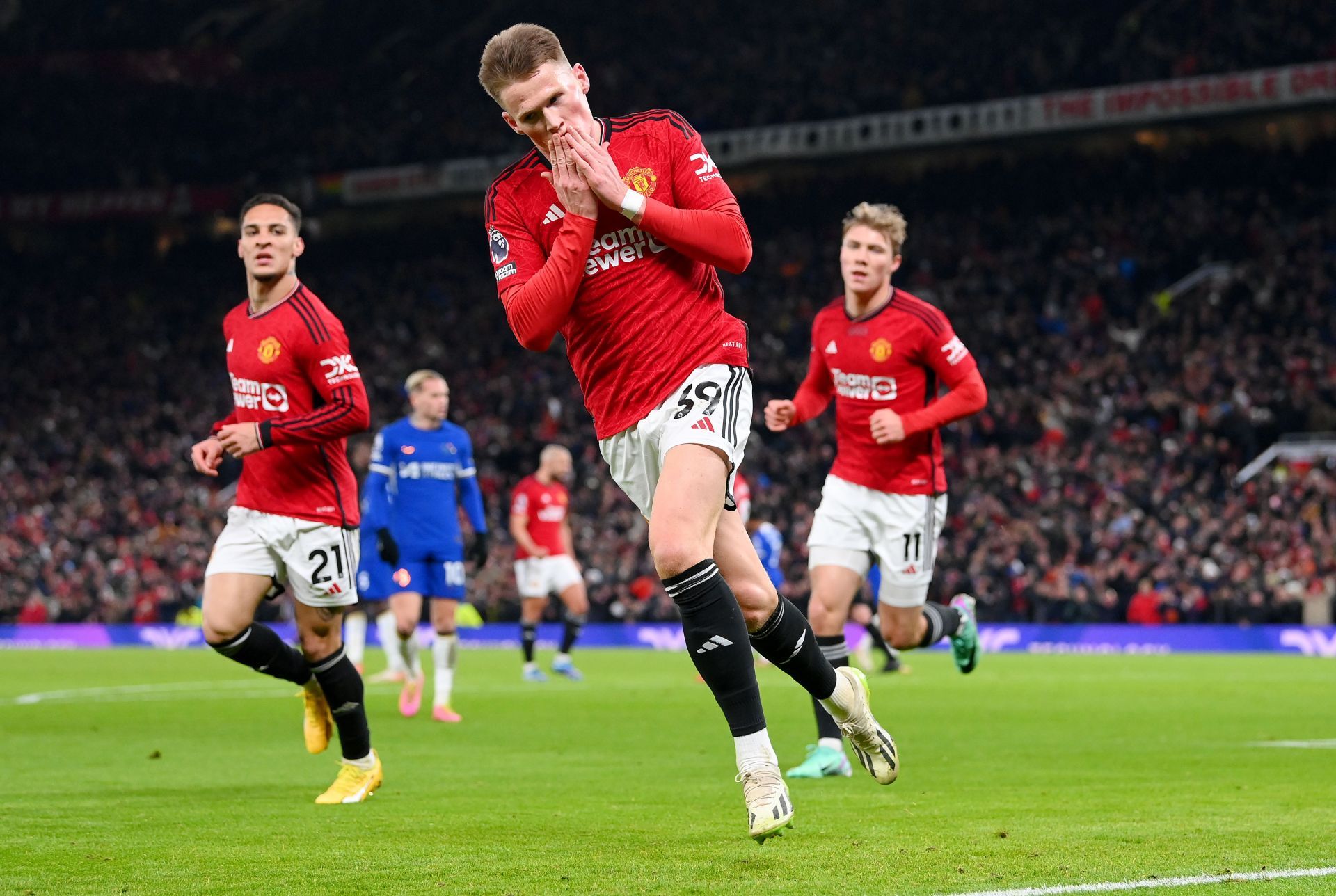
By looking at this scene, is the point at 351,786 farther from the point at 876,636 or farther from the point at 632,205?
the point at 876,636

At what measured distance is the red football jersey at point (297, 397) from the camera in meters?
7.07

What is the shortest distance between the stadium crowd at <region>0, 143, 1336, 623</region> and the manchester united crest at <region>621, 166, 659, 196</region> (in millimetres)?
21158

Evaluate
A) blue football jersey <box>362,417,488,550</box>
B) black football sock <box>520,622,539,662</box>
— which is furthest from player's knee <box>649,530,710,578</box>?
black football sock <box>520,622,539,662</box>

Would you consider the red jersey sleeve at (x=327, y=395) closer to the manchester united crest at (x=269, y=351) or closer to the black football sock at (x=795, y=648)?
the manchester united crest at (x=269, y=351)

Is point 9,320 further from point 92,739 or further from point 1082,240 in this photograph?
point 92,739

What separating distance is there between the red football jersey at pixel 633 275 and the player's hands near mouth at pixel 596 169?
275 mm

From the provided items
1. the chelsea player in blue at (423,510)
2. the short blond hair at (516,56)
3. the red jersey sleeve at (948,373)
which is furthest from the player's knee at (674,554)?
the chelsea player in blue at (423,510)

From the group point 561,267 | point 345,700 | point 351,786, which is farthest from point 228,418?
point 561,267

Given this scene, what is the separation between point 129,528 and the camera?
1421 inches

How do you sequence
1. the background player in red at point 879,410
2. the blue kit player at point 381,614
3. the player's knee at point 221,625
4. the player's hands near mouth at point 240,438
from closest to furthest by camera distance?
the player's hands near mouth at point 240,438
the player's knee at point 221,625
the background player in red at point 879,410
the blue kit player at point 381,614

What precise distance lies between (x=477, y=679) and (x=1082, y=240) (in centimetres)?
2226

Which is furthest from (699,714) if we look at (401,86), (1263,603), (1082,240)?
(401,86)

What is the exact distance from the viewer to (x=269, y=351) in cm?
716

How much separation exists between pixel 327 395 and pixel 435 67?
3984cm
